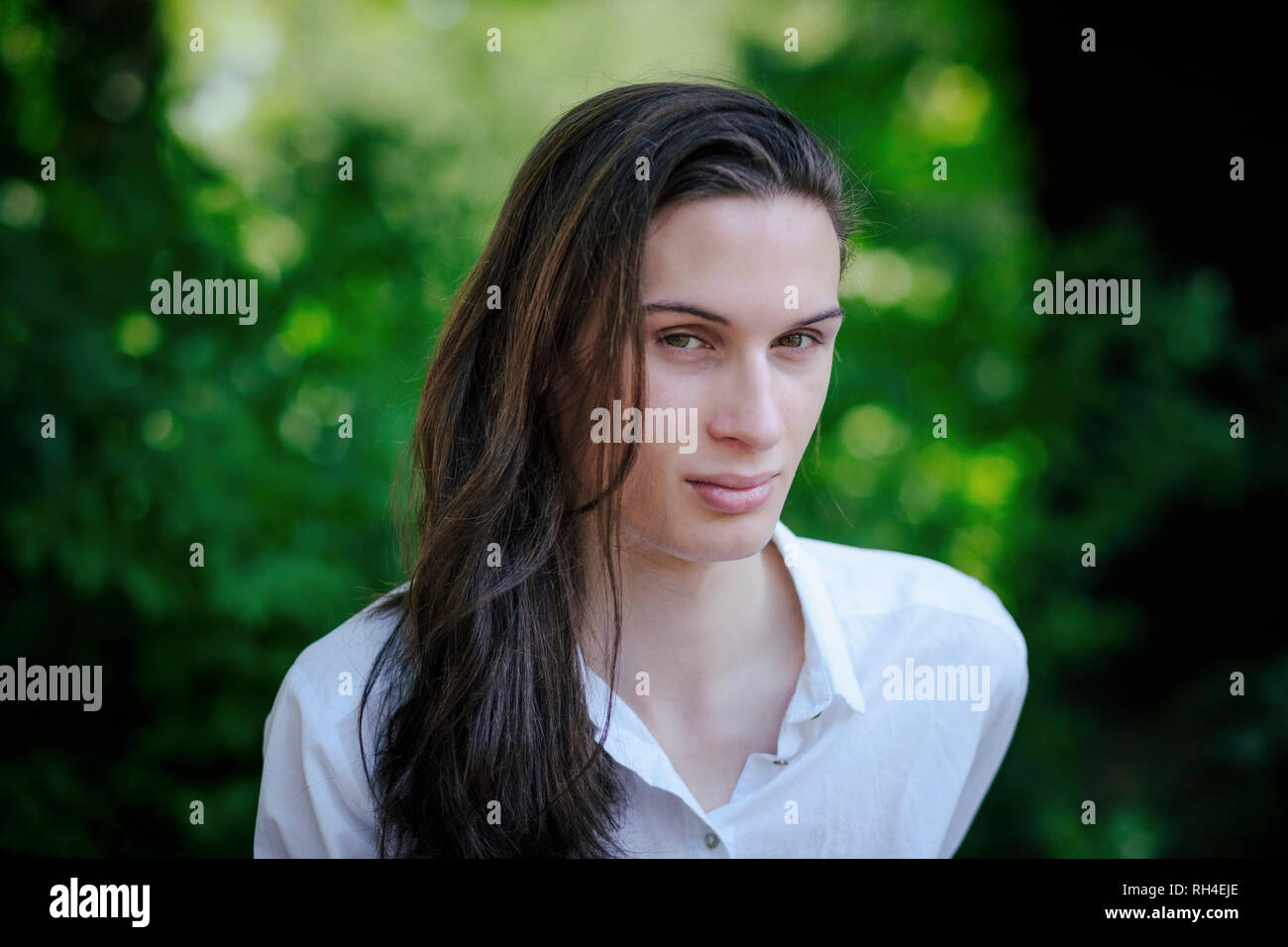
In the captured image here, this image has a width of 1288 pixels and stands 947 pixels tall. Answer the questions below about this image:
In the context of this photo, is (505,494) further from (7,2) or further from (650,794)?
(7,2)

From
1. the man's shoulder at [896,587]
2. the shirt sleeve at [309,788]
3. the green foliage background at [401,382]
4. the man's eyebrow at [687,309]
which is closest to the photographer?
the man's eyebrow at [687,309]

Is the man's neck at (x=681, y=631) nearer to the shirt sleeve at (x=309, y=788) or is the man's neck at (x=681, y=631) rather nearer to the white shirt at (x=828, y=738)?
the white shirt at (x=828, y=738)

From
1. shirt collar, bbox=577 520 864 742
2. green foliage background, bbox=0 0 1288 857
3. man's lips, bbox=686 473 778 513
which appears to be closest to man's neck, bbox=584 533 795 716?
shirt collar, bbox=577 520 864 742

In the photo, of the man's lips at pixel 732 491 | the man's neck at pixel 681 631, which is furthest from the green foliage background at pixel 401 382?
the man's lips at pixel 732 491

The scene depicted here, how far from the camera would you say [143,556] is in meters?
2.12

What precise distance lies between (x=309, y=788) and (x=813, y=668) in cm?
75

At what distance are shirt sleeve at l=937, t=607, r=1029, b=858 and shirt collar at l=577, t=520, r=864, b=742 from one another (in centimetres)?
32

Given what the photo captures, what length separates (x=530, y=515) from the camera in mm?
1467

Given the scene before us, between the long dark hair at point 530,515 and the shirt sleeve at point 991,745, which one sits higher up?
the long dark hair at point 530,515

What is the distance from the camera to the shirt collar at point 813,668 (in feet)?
4.89

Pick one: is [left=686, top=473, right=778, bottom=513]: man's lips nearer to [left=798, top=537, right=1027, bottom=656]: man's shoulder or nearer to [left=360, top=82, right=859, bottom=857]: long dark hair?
[left=360, top=82, right=859, bottom=857]: long dark hair

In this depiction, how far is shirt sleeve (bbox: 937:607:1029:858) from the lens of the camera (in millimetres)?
1735

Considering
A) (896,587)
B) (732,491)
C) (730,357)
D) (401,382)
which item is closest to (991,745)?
(896,587)

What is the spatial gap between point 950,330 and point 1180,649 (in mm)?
964
